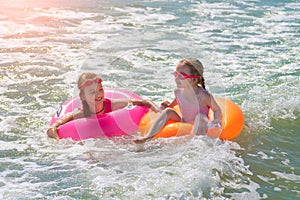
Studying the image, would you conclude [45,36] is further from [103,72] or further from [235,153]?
[235,153]

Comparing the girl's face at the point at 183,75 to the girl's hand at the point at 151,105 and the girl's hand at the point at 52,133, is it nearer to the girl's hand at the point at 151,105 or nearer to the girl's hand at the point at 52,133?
the girl's hand at the point at 151,105

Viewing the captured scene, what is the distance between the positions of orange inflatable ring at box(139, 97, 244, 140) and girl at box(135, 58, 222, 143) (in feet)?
0.22

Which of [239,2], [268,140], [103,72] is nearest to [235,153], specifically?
[268,140]

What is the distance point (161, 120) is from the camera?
5.32 metres

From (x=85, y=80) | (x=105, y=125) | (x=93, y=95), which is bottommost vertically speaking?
(x=105, y=125)

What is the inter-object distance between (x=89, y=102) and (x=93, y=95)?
10cm

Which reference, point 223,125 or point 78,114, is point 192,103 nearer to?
point 223,125

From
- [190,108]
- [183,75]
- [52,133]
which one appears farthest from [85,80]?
[190,108]

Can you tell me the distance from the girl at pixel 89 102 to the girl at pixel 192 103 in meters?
0.30

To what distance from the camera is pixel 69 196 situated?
428 centimetres

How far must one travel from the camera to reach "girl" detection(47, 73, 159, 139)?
5430 millimetres

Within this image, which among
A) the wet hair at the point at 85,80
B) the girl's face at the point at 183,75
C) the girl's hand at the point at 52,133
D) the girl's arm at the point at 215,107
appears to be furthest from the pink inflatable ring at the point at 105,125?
the girl's arm at the point at 215,107

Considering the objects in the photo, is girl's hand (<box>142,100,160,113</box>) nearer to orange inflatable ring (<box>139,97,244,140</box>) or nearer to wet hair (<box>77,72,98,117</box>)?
orange inflatable ring (<box>139,97,244,140</box>)

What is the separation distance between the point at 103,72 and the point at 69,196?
444cm
